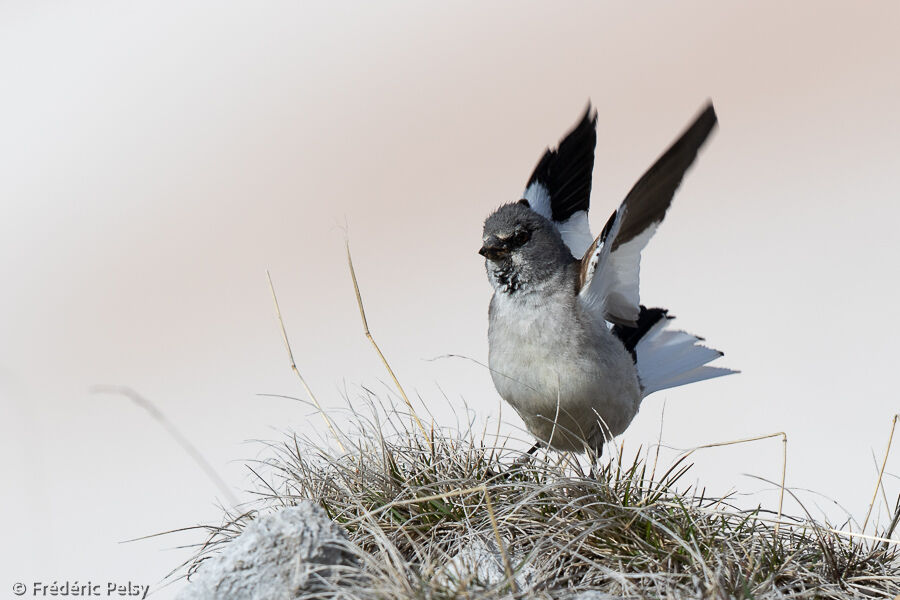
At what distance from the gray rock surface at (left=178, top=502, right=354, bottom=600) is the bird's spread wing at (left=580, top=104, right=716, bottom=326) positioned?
148 cm

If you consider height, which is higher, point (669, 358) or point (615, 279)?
point (615, 279)

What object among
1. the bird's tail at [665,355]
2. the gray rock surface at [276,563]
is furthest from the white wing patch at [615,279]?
the gray rock surface at [276,563]

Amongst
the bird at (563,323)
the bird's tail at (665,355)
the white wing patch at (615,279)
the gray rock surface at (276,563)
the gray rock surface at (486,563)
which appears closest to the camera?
Result: the gray rock surface at (276,563)

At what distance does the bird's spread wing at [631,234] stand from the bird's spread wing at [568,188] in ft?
1.97

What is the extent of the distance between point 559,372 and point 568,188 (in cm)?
119

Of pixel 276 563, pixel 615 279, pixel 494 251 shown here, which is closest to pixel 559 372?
pixel 615 279

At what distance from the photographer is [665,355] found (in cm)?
409

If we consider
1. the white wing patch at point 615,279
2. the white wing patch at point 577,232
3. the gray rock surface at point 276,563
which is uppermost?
the white wing patch at point 577,232

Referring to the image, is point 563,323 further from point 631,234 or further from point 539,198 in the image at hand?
point 539,198

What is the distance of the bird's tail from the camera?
4043 mm

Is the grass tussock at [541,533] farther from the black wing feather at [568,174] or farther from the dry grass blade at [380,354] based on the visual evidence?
the black wing feather at [568,174]

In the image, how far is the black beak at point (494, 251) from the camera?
348cm

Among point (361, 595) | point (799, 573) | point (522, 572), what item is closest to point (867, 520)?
point (799, 573)

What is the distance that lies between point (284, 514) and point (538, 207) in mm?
2227
